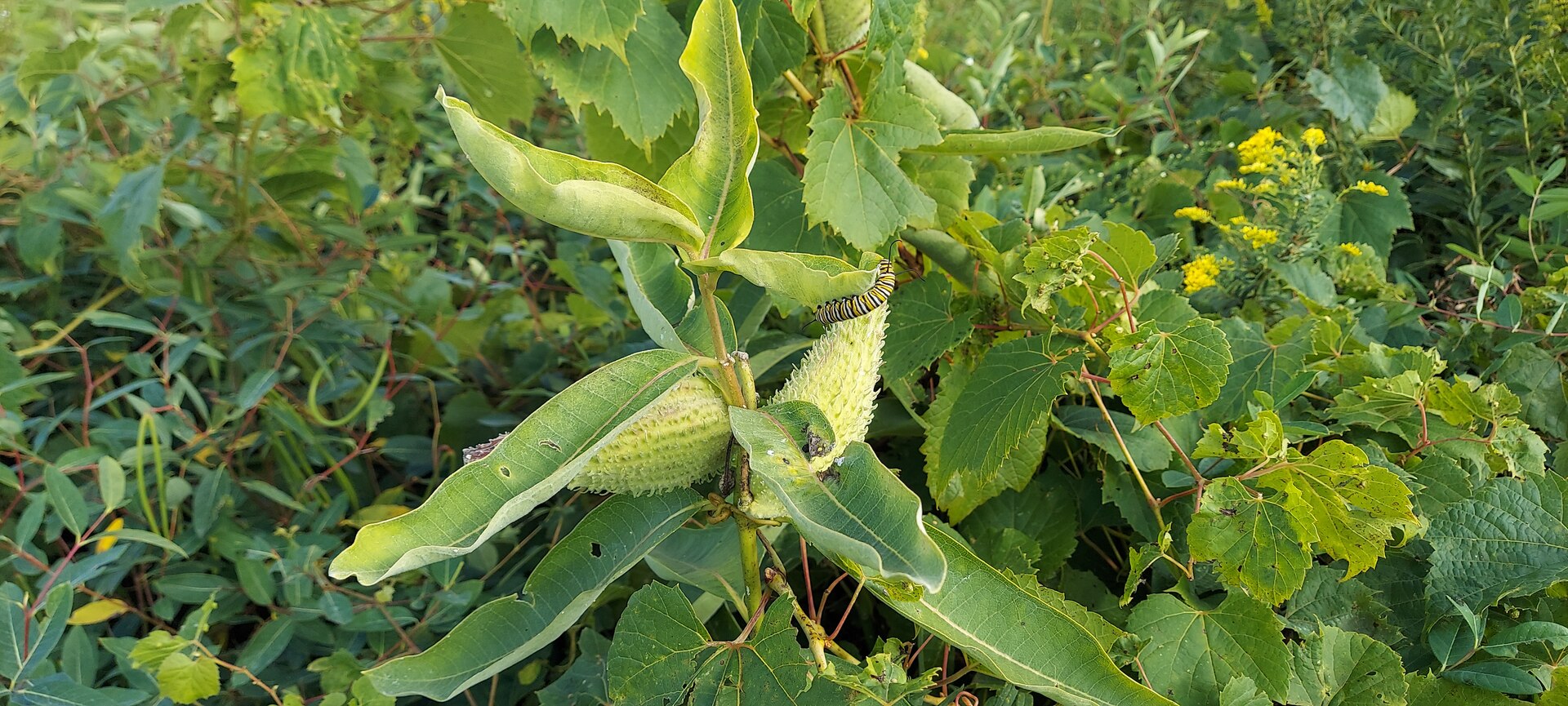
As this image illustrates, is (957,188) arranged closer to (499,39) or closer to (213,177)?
(499,39)

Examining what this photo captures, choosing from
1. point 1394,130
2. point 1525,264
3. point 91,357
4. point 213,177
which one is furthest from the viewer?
point 213,177

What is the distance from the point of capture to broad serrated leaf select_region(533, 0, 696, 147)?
121cm

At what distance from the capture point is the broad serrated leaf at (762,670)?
2.54ft

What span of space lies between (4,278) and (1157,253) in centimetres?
204

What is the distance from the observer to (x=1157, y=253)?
3.32 feet

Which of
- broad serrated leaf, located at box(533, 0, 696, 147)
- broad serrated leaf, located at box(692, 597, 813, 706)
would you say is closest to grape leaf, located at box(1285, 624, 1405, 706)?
broad serrated leaf, located at box(692, 597, 813, 706)

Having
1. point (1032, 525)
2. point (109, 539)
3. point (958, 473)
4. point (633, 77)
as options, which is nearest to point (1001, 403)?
point (958, 473)

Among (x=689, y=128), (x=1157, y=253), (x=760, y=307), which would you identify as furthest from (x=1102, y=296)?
(x=689, y=128)

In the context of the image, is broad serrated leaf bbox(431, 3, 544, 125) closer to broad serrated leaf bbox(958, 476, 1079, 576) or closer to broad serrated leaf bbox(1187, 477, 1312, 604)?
broad serrated leaf bbox(958, 476, 1079, 576)

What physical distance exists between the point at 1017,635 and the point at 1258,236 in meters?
0.70

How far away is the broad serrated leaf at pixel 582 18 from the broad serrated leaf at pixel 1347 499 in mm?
835

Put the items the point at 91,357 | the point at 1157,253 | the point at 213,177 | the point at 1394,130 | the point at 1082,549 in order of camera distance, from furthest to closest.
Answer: the point at 213,177 → the point at 91,357 → the point at 1394,130 → the point at 1082,549 → the point at 1157,253

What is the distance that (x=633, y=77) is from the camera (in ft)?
3.97

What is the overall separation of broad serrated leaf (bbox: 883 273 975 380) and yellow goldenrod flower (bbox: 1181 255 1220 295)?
0.31m
